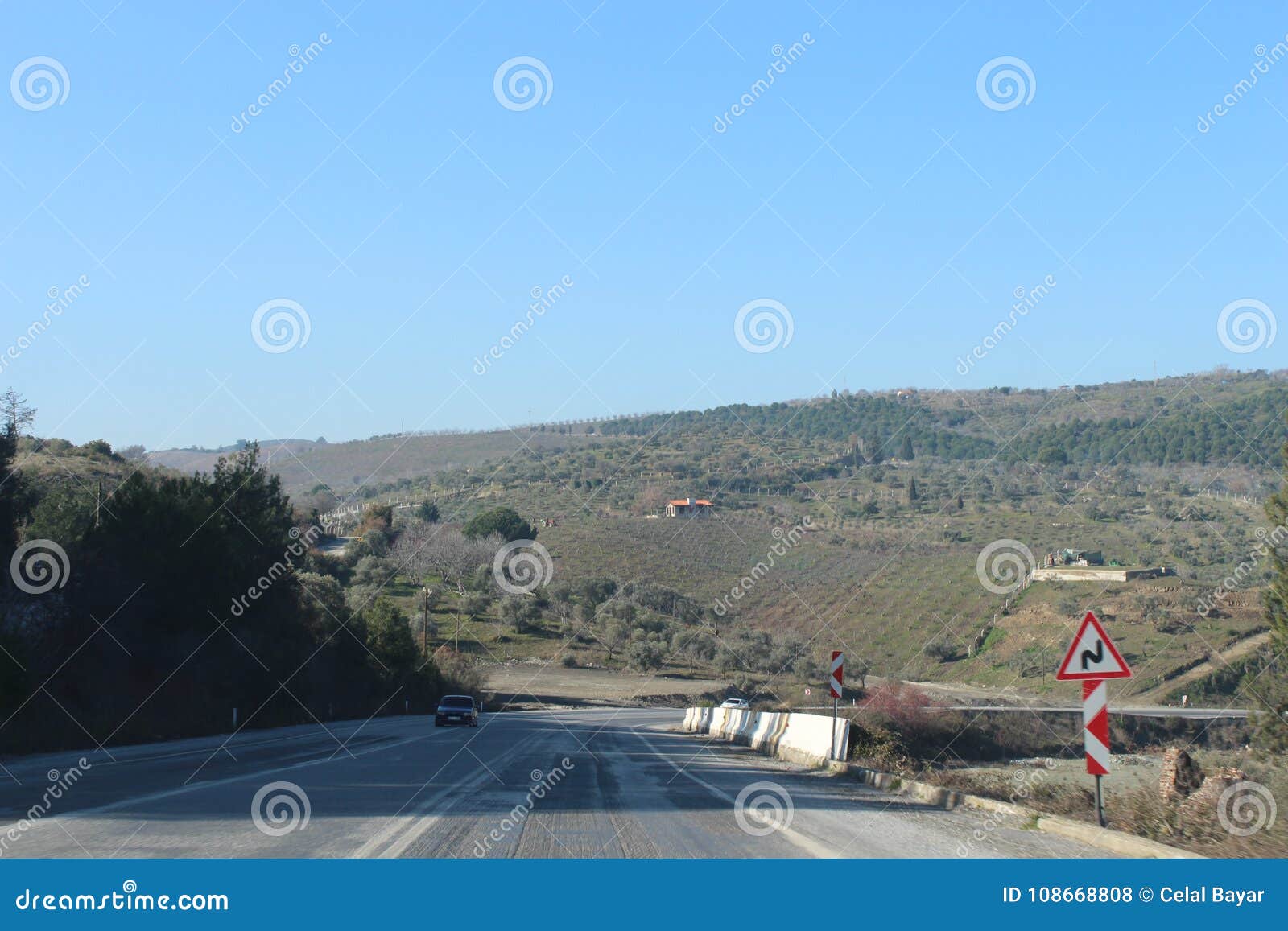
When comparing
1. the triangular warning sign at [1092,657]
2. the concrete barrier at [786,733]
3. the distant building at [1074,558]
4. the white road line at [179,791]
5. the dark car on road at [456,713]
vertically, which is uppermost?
the distant building at [1074,558]

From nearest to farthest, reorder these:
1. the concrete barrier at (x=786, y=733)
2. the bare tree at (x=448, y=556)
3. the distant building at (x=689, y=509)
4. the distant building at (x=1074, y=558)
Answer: the concrete barrier at (x=786, y=733) → the distant building at (x=1074, y=558) → the bare tree at (x=448, y=556) → the distant building at (x=689, y=509)

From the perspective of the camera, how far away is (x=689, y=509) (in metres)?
105

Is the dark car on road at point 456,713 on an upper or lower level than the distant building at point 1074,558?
lower

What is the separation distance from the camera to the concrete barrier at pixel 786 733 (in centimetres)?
2117

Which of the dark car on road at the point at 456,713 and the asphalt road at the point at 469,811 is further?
the dark car on road at the point at 456,713

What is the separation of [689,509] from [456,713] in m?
66.7

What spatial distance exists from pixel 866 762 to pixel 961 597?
4632 cm

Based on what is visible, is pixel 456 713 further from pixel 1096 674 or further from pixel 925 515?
pixel 925 515

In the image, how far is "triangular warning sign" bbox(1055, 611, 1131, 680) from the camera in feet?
36.6

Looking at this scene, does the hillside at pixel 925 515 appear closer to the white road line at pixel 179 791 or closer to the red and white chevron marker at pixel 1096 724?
the white road line at pixel 179 791

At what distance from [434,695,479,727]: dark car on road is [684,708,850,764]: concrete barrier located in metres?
9.18

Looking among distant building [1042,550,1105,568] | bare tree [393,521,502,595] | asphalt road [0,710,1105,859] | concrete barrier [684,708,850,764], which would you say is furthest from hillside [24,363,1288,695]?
asphalt road [0,710,1105,859]

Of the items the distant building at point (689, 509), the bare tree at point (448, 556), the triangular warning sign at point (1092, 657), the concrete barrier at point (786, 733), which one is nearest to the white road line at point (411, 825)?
the triangular warning sign at point (1092, 657)

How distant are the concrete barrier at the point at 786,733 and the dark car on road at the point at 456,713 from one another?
30.1 feet
